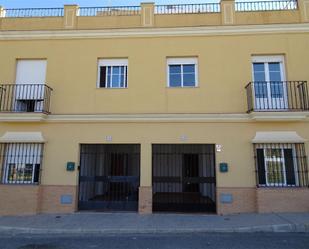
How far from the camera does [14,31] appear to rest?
9992mm

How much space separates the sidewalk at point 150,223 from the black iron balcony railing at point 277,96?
3557 millimetres

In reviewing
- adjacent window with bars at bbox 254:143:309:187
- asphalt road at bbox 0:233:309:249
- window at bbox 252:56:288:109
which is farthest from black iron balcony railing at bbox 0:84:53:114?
adjacent window with bars at bbox 254:143:309:187

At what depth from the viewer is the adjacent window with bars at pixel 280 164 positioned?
875cm

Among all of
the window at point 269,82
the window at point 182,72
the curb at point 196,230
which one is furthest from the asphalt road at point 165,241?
the window at point 182,72

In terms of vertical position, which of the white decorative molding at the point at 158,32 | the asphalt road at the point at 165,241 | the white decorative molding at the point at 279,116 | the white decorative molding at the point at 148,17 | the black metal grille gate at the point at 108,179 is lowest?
the asphalt road at the point at 165,241

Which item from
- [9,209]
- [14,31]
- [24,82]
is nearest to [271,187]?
[9,209]

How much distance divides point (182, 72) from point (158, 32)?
177cm

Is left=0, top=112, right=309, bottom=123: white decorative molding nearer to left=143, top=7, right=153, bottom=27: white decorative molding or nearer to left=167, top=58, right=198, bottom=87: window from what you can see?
left=167, top=58, right=198, bottom=87: window

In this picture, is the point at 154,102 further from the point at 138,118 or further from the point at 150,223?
the point at 150,223

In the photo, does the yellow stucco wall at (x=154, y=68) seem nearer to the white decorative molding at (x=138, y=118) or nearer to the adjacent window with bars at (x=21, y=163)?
the white decorative molding at (x=138, y=118)

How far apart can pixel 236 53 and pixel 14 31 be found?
8.52 meters

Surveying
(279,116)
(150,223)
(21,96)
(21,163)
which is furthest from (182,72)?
(21,163)

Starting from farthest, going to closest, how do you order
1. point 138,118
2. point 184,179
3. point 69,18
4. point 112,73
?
point 69,18 < point 112,73 < point 138,118 < point 184,179

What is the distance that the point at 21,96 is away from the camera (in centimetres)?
966
